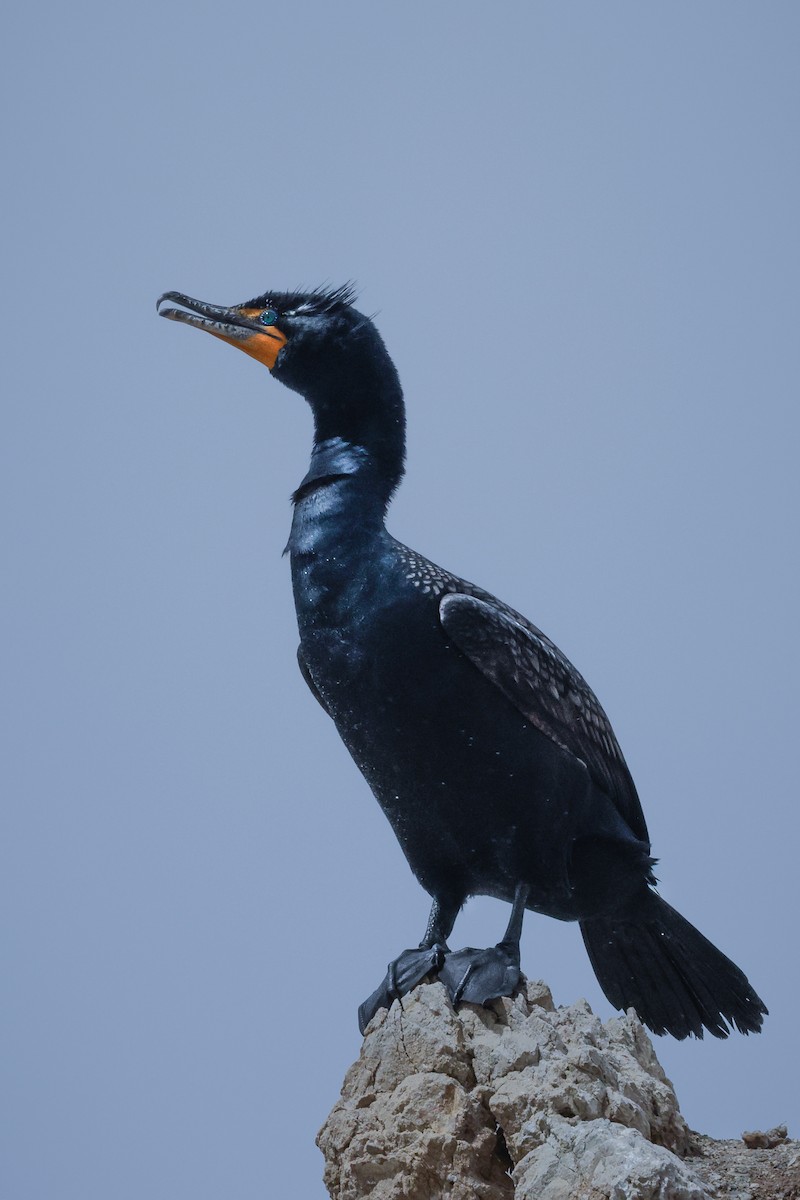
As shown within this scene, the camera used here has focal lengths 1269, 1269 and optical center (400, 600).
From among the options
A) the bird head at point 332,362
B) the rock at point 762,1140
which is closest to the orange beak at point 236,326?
the bird head at point 332,362

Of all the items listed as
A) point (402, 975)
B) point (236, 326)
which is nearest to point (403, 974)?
point (402, 975)

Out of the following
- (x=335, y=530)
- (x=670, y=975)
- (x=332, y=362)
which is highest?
(x=332, y=362)

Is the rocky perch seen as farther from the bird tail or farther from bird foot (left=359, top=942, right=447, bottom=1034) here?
the bird tail

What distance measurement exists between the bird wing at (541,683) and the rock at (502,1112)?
603 mm

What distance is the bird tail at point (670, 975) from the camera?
3162 mm

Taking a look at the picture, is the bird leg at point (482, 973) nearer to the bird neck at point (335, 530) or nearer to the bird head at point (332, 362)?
the bird neck at point (335, 530)

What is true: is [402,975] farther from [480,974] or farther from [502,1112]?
→ [502,1112]

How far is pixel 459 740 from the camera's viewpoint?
9.41 ft

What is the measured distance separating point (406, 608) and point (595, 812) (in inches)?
27.0

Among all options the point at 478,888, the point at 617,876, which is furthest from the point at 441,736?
the point at 617,876

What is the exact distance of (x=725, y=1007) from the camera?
10.4ft

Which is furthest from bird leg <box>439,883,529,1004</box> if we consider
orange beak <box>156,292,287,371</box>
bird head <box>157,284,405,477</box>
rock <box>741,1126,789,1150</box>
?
orange beak <box>156,292,287,371</box>

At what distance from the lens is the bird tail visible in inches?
124

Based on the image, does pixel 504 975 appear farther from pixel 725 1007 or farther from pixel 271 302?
pixel 271 302
